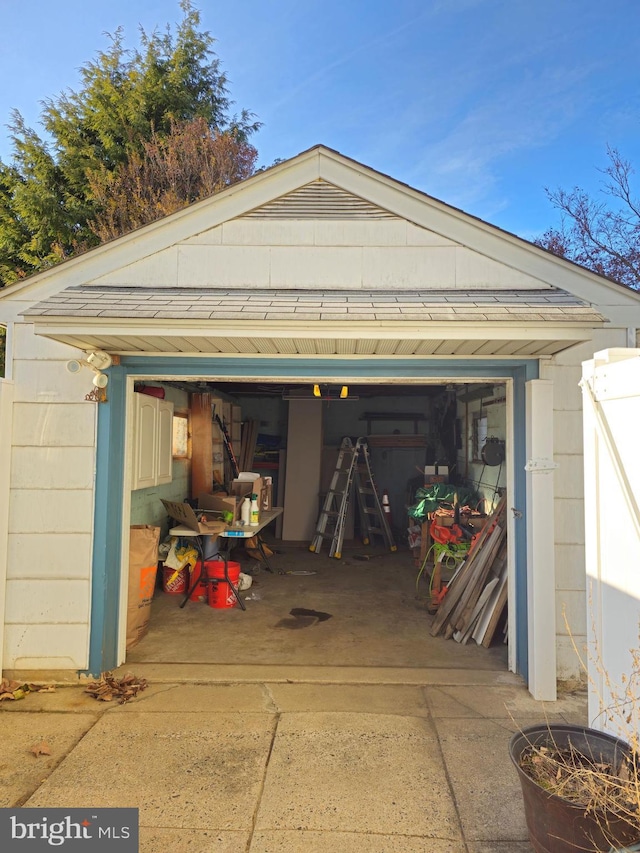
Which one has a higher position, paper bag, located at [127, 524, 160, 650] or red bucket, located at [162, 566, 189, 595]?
paper bag, located at [127, 524, 160, 650]

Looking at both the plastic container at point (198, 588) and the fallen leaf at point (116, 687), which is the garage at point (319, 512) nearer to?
the plastic container at point (198, 588)

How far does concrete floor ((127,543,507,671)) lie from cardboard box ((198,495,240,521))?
1065 millimetres

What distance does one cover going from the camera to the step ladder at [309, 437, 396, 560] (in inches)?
336

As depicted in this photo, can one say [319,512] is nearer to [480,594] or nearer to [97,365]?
[480,594]

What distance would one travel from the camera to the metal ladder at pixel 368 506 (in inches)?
342

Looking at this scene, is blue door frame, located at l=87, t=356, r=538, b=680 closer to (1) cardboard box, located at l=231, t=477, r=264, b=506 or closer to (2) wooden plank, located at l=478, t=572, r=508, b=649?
(2) wooden plank, located at l=478, t=572, r=508, b=649

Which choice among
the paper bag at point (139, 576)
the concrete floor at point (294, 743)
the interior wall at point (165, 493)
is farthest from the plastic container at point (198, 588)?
the paper bag at point (139, 576)

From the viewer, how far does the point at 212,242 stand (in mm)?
3951

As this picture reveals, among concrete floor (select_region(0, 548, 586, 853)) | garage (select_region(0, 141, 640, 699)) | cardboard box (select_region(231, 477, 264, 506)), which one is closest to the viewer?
concrete floor (select_region(0, 548, 586, 853))

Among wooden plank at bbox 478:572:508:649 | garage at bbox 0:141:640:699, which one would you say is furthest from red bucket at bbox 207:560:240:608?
wooden plank at bbox 478:572:508:649

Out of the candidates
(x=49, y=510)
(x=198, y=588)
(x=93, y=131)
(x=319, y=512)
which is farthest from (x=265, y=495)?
(x=93, y=131)

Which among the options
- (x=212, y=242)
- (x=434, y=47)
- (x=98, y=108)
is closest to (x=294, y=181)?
(x=212, y=242)

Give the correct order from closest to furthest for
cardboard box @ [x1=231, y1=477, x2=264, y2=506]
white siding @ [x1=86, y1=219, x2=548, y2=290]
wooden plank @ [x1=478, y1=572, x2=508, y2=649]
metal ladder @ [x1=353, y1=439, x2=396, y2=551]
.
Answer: white siding @ [x1=86, y1=219, x2=548, y2=290] → wooden plank @ [x1=478, y1=572, x2=508, y2=649] → cardboard box @ [x1=231, y1=477, x2=264, y2=506] → metal ladder @ [x1=353, y1=439, x2=396, y2=551]

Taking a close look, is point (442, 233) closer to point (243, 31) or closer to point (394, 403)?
point (243, 31)
